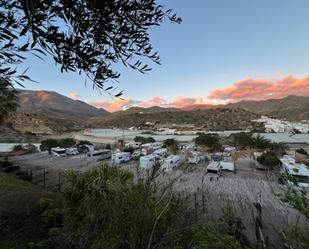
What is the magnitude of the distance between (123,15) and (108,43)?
0.90ft

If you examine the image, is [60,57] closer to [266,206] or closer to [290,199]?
[290,199]

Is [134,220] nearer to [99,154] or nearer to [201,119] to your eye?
[99,154]

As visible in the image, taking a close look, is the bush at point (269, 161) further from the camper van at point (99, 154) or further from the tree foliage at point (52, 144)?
the tree foliage at point (52, 144)

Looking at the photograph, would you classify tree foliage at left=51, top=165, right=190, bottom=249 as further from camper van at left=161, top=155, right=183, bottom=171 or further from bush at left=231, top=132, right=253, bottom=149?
bush at left=231, top=132, right=253, bottom=149

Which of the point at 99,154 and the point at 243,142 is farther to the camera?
the point at 243,142

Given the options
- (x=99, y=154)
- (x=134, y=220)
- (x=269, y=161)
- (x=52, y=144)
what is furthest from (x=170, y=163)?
(x=52, y=144)

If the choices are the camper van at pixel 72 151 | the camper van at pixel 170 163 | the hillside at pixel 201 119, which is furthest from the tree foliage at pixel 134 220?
the hillside at pixel 201 119

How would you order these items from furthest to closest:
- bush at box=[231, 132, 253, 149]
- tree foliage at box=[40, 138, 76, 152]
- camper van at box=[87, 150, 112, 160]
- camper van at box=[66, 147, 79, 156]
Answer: tree foliage at box=[40, 138, 76, 152] < bush at box=[231, 132, 253, 149] < camper van at box=[66, 147, 79, 156] < camper van at box=[87, 150, 112, 160]

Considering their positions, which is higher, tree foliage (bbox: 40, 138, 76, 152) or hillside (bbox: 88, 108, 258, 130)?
hillside (bbox: 88, 108, 258, 130)

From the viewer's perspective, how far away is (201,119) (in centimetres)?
6512

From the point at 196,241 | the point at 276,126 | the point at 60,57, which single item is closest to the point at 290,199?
the point at 196,241

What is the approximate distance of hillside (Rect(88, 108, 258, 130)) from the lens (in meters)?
60.3

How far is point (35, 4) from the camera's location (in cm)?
143

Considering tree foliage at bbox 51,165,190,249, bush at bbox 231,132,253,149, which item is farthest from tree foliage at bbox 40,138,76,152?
tree foliage at bbox 51,165,190,249
